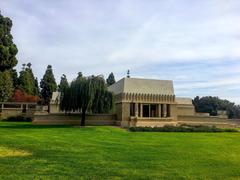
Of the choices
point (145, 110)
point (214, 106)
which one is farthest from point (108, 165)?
point (214, 106)

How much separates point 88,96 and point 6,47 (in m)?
10.1

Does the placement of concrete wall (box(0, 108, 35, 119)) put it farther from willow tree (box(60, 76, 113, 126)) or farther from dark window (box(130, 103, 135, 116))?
dark window (box(130, 103, 135, 116))

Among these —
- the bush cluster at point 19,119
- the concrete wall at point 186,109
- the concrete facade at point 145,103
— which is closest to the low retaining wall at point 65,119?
the concrete facade at point 145,103

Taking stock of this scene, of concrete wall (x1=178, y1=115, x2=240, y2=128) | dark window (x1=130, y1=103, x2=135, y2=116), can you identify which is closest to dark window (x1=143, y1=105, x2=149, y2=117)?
dark window (x1=130, y1=103, x2=135, y2=116)

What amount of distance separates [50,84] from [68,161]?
5538 centimetres

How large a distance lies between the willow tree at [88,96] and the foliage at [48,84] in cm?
3391

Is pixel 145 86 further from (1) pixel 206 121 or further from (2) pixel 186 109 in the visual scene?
(2) pixel 186 109

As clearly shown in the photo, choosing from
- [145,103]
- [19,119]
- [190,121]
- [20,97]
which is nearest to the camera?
[145,103]

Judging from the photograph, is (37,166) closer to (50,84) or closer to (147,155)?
(147,155)

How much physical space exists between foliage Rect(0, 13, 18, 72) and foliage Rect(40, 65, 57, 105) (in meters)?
29.8

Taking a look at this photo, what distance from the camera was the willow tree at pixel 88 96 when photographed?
2947 centimetres

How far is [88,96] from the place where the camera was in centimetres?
2930

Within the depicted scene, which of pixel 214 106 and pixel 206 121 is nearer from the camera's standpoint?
pixel 206 121

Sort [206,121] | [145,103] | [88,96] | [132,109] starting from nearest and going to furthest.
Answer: [88,96]
[132,109]
[145,103]
[206,121]
